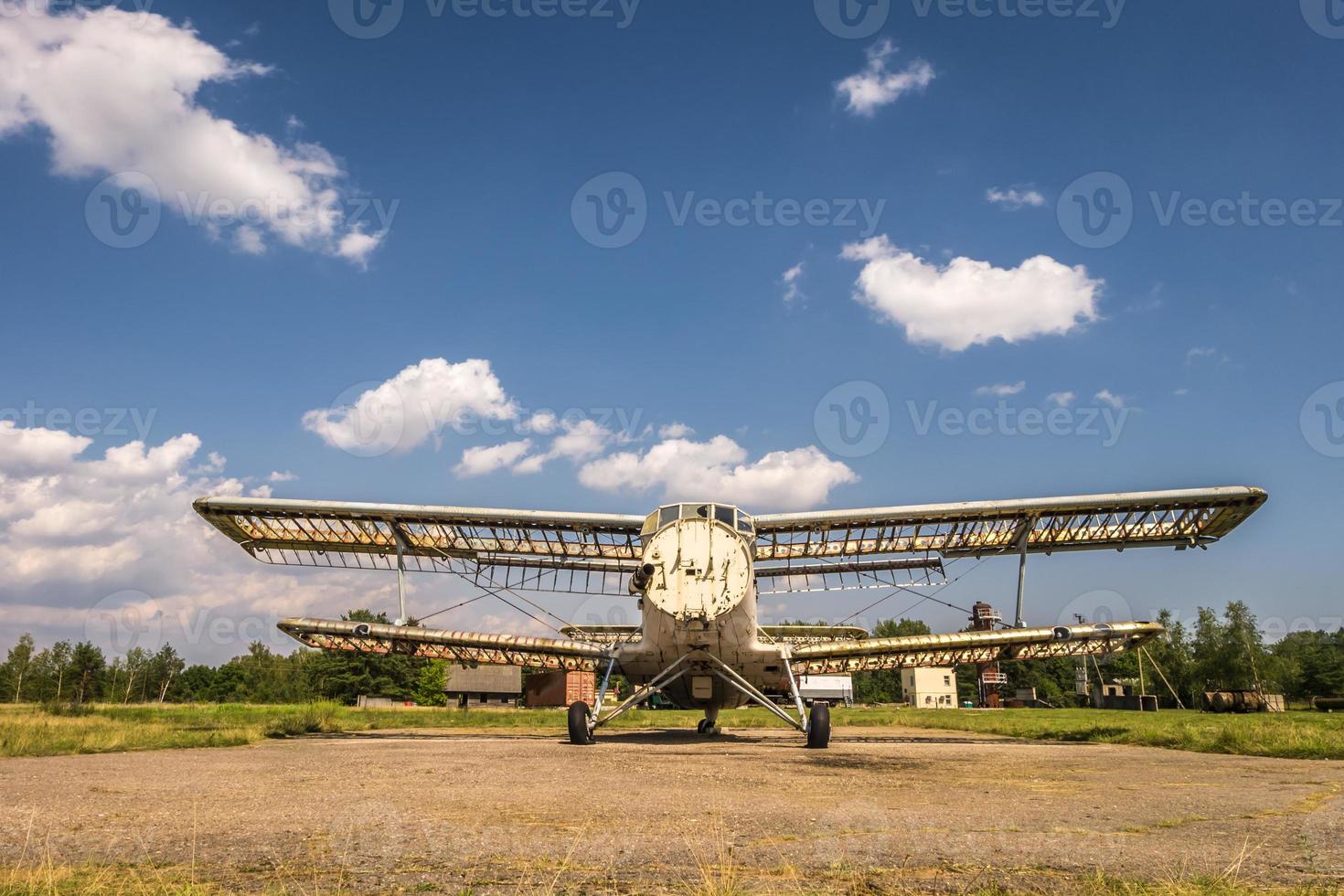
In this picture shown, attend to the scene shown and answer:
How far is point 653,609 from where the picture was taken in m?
16.5

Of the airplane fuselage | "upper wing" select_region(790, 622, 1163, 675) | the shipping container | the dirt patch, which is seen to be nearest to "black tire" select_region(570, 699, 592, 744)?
the airplane fuselage

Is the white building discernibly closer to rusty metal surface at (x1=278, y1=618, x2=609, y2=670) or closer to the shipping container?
the shipping container

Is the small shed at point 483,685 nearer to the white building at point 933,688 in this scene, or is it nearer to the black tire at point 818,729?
the white building at point 933,688

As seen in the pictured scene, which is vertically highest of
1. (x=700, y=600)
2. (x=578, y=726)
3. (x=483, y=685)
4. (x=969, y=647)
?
(x=700, y=600)

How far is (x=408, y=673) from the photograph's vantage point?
296ft

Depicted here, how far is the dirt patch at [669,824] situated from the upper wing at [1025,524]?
41.1 feet

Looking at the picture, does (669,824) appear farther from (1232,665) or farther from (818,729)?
(1232,665)

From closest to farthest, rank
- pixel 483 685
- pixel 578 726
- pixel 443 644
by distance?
pixel 578 726 < pixel 443 644 < pixel 483 685

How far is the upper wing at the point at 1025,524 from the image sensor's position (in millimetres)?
21750

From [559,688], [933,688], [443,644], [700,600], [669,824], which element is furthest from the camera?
[933,688]

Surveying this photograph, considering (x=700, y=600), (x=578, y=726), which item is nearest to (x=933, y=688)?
(x=700, y=600)

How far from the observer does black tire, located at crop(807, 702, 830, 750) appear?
14.8 m

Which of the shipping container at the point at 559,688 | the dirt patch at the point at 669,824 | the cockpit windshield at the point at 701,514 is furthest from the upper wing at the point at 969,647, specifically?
the shipping container at the point at 559,688

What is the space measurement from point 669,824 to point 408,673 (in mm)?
94219
